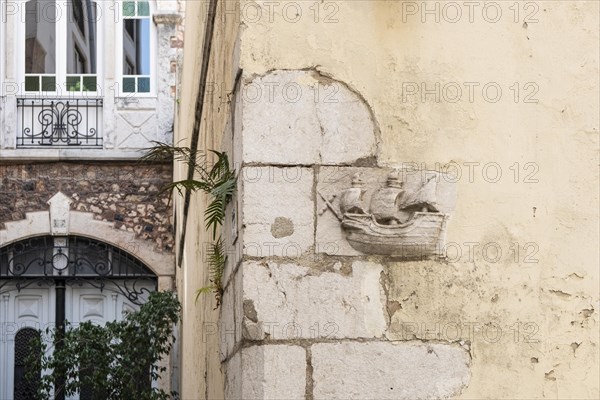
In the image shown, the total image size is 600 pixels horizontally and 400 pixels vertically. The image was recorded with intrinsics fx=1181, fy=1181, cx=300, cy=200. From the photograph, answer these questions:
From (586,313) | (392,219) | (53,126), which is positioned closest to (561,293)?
(586,313)

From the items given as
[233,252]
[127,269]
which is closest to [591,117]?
[233,252]

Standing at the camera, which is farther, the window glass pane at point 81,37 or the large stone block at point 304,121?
the window glass pane at point 81,37

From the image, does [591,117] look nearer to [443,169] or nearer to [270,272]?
[443,169]

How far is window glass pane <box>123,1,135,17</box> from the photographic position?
1628 centimetres

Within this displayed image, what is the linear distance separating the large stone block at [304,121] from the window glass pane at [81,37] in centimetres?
1281

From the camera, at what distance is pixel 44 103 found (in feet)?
51.8

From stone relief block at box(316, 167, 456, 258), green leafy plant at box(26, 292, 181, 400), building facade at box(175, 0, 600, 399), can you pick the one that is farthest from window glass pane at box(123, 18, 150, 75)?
stone relief block at box(316, 167, 456, 258)

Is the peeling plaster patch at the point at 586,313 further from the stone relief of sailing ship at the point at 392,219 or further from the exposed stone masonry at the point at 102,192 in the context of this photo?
the exposed stone masonry at the point at 102,192

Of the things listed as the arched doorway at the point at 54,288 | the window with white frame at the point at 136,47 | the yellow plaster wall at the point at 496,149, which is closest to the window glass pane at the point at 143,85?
the window with white frame at the point at 136,47

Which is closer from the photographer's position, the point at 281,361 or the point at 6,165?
the point at 281,361

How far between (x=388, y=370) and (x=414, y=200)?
1.72 ft

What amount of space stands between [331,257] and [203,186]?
0.86m

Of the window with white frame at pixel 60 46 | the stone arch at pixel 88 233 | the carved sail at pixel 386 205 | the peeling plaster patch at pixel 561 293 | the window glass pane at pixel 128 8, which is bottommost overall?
the stone arch at pixel 88 233

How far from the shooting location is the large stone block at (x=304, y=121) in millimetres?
3576
